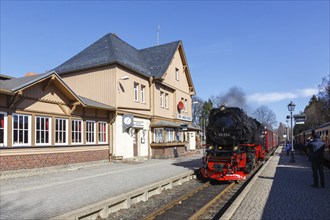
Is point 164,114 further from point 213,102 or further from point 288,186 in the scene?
point 213,102

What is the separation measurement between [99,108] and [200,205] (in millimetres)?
9658

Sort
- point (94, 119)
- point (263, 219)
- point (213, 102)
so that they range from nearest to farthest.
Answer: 1. point (263, 219)
2. point (94, 119)
3. point (213, 102)

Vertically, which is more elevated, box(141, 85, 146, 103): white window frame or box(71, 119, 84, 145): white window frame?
box(141, 85, 146, 103): white window frame

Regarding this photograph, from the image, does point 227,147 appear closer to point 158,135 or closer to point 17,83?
point 17,83

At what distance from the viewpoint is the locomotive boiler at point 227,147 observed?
1259 centimetres

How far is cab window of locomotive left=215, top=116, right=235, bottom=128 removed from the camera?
13802 mm

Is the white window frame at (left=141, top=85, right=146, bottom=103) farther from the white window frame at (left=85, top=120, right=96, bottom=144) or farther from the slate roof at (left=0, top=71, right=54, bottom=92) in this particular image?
the slate roof at (left=0, top=71, right=54, bottom=92)

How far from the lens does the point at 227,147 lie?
13703 mm

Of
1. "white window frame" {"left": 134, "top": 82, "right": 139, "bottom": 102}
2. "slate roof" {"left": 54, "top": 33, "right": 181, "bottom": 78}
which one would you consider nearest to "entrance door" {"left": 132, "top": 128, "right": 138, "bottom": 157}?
"white window frame" {"left": 134, "top": 82, "right": 139, "bottom": 102}

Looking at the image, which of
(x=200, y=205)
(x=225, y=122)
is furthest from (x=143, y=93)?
(x=200, y=205)

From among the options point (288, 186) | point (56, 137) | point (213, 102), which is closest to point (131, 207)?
point (288, 186)

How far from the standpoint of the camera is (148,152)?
23.0m

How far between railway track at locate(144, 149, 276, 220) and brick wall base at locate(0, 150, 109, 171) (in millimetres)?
7018

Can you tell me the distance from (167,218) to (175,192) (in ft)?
11.2
